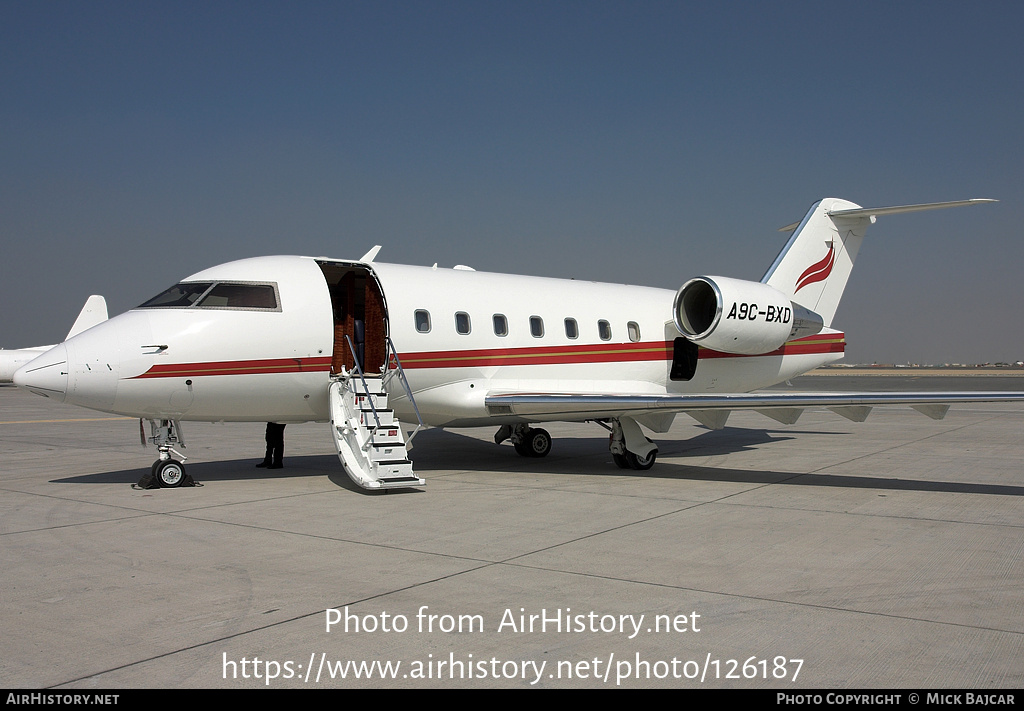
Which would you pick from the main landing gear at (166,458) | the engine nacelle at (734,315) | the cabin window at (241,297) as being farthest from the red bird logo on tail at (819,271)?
the main landing gear at (166,458)

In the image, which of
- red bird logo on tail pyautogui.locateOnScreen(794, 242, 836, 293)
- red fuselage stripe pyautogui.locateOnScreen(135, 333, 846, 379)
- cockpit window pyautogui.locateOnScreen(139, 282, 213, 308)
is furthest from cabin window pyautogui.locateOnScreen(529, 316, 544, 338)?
red bird logo on tail pyautogui.locateOnScreen(794, 242, 836, 293)

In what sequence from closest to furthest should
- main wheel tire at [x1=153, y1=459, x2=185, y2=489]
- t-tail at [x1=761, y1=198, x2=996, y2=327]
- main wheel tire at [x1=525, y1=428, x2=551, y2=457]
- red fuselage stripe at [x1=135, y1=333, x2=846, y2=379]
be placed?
red fuselage stripe at [x1=135, y1=333, x2=846, y2=379] < main wheel tire at [x1=153, y1=459, x2=185, y2=489] < main wheel tire at [x1=525, y1=428, x2=551, y2=457] < t-tail at [x1=761, y1=198, x2=996, y2=327]

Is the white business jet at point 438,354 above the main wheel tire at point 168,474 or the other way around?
above

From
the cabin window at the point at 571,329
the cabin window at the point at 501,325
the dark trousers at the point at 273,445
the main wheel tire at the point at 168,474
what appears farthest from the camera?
the cabin window at the point at 571,329

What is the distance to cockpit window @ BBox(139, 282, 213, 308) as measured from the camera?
10.8 meters

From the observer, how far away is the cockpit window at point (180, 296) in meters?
10.8

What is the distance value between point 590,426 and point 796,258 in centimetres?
983

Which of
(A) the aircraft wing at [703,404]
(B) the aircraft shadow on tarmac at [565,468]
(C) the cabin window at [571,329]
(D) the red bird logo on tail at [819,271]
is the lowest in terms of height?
(B) the aircraft shadow on tarmac at [565,468]

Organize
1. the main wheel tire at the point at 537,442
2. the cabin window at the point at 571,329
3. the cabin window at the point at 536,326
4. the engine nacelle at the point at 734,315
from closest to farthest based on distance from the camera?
1. the cabin window at the point at 536,326
2. the cabin window at the point at 571,329
3. the engine nacelle at the point at 734,315
4. the main wheel tire at the point at 537,442

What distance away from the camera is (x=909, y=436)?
64.2 feet

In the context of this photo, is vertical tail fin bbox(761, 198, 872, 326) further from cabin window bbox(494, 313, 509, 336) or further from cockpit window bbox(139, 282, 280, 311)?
cockpit window bbox(139, 282, 280, 311)

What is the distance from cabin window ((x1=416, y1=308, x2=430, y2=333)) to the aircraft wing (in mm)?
1459

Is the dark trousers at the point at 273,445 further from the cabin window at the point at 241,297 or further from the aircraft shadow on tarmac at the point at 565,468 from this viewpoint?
the cabin window at the point at 241,297

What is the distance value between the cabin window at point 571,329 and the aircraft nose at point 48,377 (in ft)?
24.8
